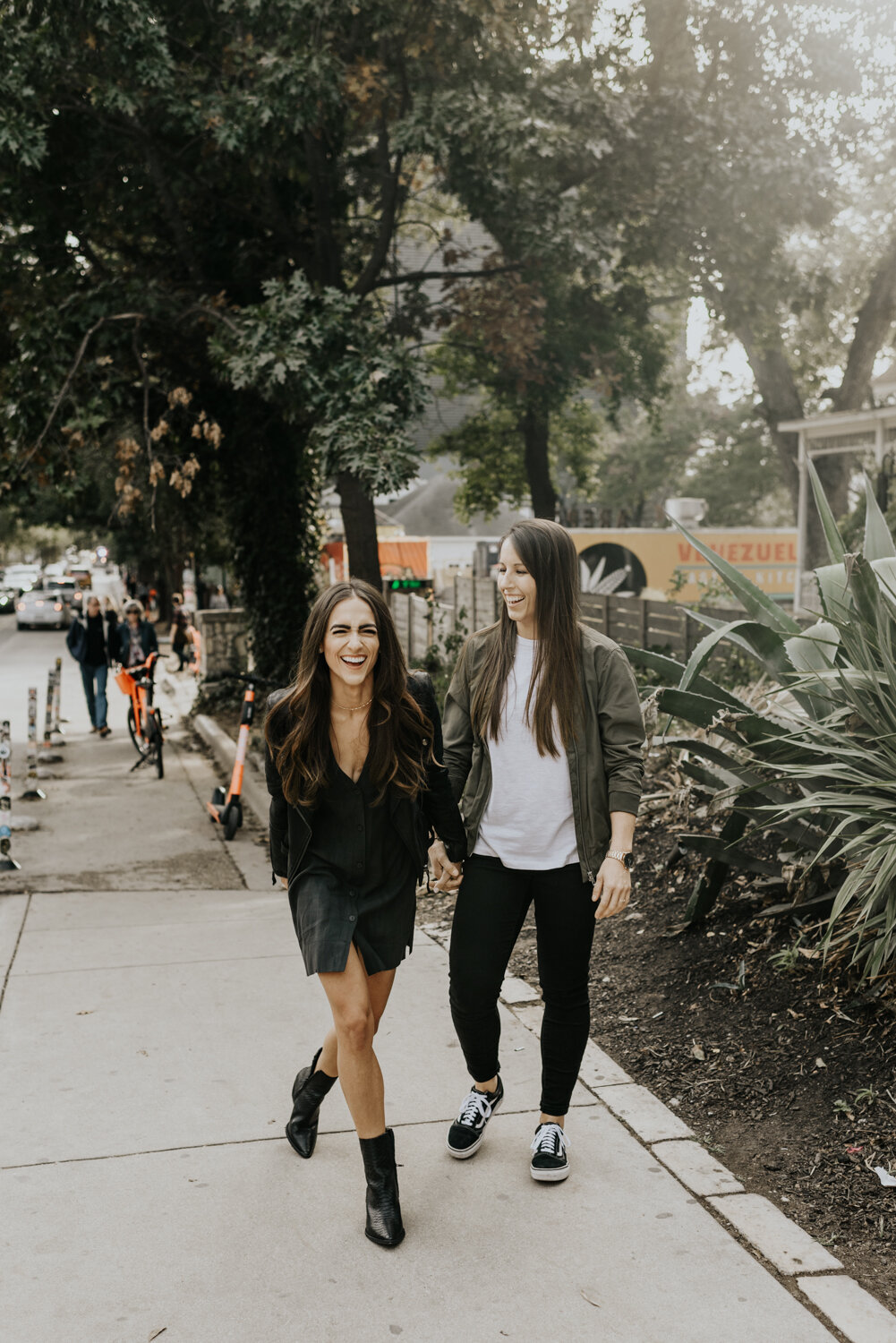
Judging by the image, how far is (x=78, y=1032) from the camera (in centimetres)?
465

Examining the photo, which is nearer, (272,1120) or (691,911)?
(272,1120)

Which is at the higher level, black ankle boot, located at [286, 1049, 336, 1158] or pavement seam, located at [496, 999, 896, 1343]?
black ankle boot, located at [286, 1049, 336, 1158]

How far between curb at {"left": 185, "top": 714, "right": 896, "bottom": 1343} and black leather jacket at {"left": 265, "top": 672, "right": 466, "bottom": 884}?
3.73ft

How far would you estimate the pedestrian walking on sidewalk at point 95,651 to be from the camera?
49.1 feet

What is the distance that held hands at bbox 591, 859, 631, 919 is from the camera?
3.18 meters

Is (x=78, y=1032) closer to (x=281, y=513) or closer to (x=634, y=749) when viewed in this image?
(x=634, y=749)

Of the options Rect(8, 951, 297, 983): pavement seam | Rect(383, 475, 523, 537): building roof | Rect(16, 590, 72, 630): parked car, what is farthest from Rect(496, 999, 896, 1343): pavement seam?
Rect(16, 590, 72, 630): parked car

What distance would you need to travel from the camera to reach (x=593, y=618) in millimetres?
11320

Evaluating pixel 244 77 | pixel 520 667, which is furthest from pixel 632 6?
pixel 520 667

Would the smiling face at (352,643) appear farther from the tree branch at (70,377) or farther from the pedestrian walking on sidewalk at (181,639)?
the pedestrian walking on sidewalk at (181,639)

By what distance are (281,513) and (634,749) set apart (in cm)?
1186

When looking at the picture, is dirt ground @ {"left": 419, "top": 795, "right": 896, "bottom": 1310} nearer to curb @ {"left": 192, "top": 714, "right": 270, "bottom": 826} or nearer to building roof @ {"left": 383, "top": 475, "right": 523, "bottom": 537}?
curb @ {"left": 192, "top": 714, "right": 270, "bottom": 826}

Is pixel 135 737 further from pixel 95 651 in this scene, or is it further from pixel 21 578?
pixel 21 578

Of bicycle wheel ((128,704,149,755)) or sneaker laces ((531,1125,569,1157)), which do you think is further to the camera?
bicycle wheel ((128,704,149,755))
